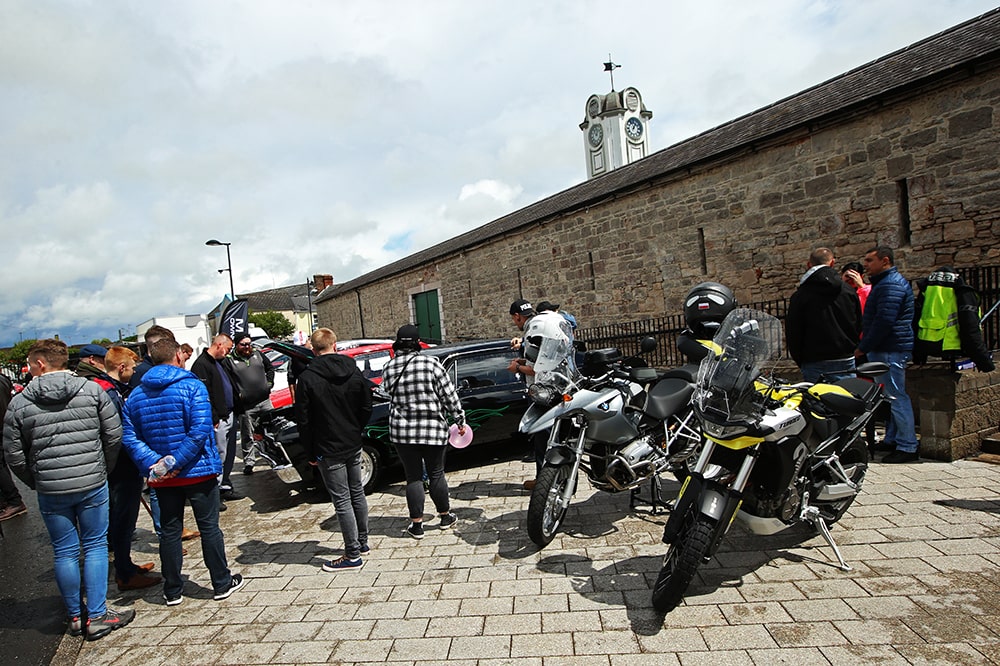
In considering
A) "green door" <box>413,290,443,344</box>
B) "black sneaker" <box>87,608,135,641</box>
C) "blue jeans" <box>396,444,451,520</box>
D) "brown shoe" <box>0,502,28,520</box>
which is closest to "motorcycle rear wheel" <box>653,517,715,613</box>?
"blue jeans" <box>396,444,451,520</box>

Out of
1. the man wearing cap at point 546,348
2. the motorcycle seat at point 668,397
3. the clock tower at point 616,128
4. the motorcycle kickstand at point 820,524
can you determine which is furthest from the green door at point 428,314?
the clock tower at point 616,128

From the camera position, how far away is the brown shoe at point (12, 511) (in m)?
6.77

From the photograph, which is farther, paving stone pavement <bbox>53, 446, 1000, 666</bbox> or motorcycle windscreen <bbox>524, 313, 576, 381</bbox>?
motorcycle windscreen <bbox>524, 313, 576, 381</bbox>

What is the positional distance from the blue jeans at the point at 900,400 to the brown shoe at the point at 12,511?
9.56 meters

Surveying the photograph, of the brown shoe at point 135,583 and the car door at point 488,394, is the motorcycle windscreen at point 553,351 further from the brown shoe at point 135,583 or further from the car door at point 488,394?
the brown shoe at point 135,583

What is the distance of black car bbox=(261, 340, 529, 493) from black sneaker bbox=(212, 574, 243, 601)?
1877 mm

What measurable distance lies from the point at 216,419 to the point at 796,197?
9.36 meters

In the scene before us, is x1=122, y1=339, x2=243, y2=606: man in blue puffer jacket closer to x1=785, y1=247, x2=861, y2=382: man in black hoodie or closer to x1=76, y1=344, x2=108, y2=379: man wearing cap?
x1=76, y1=344, x2=108, y2=379: man wearing cap

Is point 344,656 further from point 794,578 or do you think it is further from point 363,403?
point 794,578

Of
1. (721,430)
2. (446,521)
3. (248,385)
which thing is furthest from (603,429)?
(248,385)

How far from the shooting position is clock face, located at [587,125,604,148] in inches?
1922

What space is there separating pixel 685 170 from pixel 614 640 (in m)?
10.5

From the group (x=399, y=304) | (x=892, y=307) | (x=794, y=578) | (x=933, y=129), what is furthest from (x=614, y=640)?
(x=399, y=304)

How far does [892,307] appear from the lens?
5387 mm
